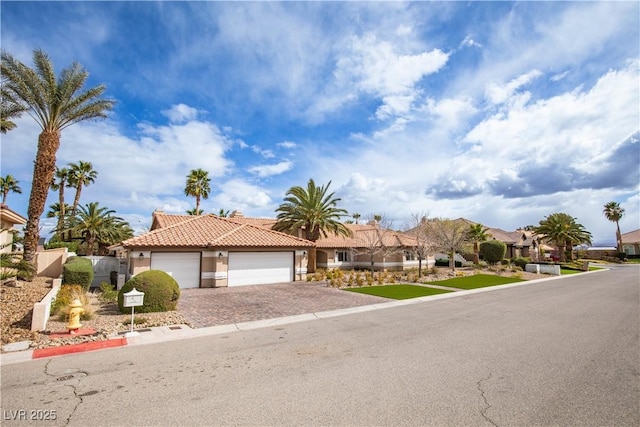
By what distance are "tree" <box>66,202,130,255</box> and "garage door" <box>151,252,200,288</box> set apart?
1766cm

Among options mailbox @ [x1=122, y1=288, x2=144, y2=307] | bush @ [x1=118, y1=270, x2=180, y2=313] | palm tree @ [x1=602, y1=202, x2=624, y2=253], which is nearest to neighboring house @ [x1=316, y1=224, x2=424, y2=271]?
bush @ [x1=118, y1=270, x2=180, y2=313]

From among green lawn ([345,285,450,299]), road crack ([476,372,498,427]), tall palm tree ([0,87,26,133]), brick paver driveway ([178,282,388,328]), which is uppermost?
tall palm tree ([0,87,26,133])

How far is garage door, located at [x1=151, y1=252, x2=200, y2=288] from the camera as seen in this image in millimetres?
21078

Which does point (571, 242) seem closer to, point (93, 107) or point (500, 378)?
point (500, 378)

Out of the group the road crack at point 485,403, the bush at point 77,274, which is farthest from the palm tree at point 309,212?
the road crack at point 485,403

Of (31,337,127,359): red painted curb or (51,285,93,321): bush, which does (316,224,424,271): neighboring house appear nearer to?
(51,285,93,321): bush

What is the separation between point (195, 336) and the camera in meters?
10.4

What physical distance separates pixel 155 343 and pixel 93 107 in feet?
55.3

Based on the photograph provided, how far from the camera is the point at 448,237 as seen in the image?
37.5 metres

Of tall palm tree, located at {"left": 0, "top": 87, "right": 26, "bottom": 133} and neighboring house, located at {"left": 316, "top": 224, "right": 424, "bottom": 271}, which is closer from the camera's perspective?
tall palm tree, located at {"left": 0, "top": 87, "right": 26, "bottom": 133}

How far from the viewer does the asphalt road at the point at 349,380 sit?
17.2 feet

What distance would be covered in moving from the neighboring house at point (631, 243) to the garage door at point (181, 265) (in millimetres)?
93261

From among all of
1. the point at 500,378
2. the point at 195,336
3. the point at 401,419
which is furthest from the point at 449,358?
the point at 195,336

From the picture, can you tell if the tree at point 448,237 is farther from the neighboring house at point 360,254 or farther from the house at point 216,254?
the house at point 216,254
